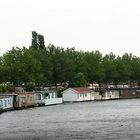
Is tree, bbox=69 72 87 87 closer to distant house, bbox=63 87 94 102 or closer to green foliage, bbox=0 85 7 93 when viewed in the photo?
distant house, bbox=63 87 94 102

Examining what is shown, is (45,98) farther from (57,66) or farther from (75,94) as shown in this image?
(57,66)

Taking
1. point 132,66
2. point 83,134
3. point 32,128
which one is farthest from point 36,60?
point 83,134

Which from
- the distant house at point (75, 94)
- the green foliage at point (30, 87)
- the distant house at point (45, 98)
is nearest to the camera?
the distant house at point (45, 98)

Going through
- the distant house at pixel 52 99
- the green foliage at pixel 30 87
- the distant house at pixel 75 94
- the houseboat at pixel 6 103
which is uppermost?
the green foliage at pixel 30 87

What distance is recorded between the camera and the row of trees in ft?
401

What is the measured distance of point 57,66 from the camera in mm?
133500

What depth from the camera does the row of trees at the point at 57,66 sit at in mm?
122125

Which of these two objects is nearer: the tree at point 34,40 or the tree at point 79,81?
the tree at point 79,81

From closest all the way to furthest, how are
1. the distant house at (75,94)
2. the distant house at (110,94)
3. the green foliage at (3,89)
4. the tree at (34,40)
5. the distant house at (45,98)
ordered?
1. the distant house at (45,98)
2. the green foliage at (3,89)
3. the distant house at (75,94)
4. the tree at (34,40)
5. the distant house at (110,94)

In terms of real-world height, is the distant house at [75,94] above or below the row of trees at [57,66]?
below

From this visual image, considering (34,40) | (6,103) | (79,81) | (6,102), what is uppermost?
(34,40)

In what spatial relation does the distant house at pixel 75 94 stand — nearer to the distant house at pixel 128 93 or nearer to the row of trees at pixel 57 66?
the row of trees at pixel 57 66

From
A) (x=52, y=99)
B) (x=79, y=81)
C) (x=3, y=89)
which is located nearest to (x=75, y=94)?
(x=79, y=81)

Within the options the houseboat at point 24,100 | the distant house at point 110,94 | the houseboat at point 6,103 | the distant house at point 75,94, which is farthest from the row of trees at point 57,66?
the houseboat at point 6,103
